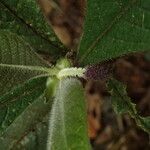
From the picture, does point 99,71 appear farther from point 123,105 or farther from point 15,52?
→ point 15,52

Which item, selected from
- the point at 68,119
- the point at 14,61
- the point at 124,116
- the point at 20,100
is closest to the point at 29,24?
the point at 20,100

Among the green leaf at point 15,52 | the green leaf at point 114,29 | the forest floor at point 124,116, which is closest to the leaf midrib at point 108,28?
the green leaf at point 114,29

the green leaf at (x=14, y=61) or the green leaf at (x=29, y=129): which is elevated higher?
the green leaf at (x=14, y=61)

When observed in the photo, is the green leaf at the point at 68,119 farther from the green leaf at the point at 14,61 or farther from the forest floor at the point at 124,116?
the forest floor at the point at 124,116

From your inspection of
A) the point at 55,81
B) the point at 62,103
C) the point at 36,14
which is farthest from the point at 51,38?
the point at 62,103

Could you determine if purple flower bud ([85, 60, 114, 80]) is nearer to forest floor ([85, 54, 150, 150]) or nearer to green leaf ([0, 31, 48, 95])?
green leaf ([0, 31, 48, 95])

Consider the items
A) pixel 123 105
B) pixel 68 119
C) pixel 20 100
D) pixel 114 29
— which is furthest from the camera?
pixel 20 100

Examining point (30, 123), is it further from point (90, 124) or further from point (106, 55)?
point (90, 124)
